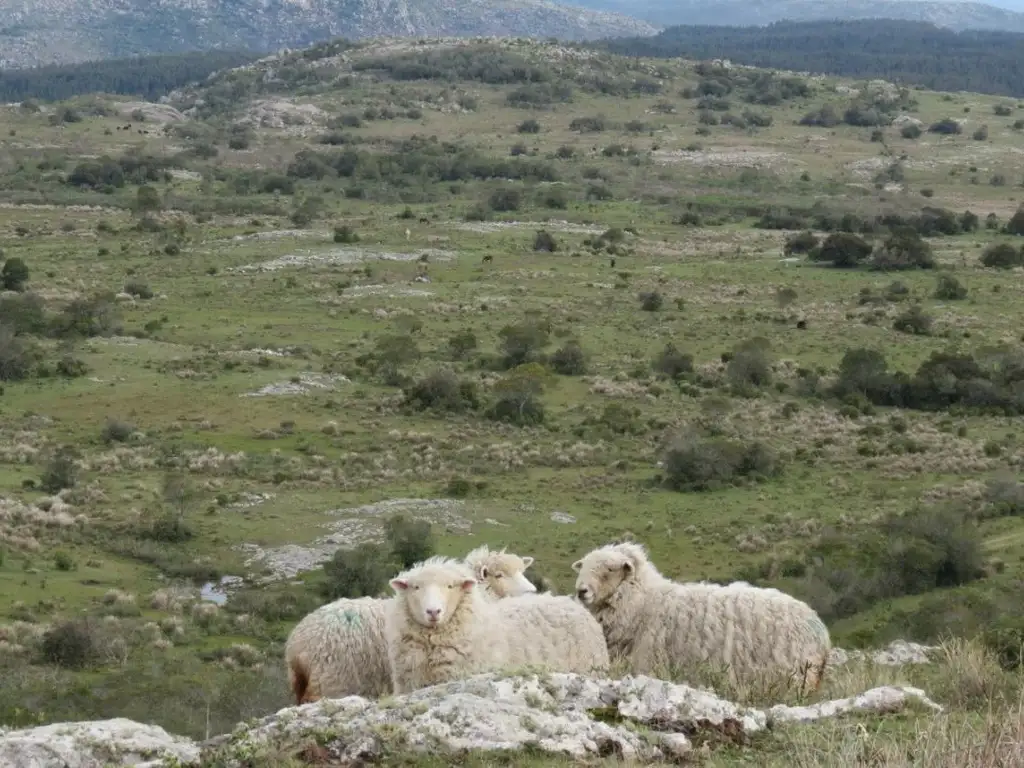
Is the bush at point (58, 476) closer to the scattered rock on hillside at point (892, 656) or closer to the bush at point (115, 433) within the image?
the bush at point (115, 433)

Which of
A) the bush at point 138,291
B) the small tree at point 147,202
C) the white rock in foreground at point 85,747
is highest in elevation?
the white rock in foreground at point 85,747

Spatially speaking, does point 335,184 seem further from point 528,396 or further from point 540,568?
point 540,568

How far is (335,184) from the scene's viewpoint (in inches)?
4636

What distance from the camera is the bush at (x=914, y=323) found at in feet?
204

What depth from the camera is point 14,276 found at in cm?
6688

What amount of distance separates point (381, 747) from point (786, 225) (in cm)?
9333

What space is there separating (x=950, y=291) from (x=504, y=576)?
59560mm

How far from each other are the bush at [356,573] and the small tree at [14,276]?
1666 inches

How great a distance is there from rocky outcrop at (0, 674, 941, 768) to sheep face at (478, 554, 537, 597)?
5255 mm

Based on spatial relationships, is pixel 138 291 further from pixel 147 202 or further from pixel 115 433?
pixel 147 202

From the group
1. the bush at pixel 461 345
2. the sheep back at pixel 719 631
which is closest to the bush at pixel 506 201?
the bush at pixel 461 345

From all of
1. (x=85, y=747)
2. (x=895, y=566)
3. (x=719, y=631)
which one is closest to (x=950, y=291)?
(x=895, y=566)

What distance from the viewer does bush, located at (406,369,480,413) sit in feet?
156

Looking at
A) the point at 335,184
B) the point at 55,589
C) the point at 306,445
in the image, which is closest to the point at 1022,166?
the point at 335,184
